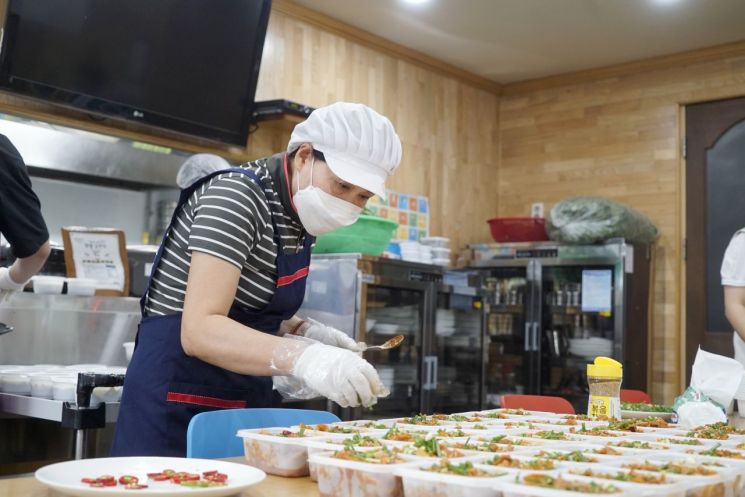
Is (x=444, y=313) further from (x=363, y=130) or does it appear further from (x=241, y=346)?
(x=241, y=346)

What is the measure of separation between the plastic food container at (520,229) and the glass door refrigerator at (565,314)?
119mm

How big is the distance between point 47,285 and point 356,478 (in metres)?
2.65

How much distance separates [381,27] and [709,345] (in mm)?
3289

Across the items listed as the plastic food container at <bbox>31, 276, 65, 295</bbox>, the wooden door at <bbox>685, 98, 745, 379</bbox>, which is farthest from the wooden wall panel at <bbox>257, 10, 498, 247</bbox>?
the plastic food container at <bbox>31, 276, 65, 295</bbox>

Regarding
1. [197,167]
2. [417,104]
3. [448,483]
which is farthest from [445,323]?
[448,483]

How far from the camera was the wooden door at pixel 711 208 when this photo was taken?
20.2 ft

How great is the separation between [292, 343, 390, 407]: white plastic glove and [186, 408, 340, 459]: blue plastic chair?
0.24 metres

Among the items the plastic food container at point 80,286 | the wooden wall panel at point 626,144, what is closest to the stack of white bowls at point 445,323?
the wooden wall panel at point 626,144

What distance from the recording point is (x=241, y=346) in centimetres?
183

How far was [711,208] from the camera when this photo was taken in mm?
6270

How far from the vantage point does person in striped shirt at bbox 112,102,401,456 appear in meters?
1.83

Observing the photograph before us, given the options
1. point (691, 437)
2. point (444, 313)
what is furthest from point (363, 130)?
point (444, 313)

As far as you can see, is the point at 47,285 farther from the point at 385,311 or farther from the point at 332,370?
the point at 332,370

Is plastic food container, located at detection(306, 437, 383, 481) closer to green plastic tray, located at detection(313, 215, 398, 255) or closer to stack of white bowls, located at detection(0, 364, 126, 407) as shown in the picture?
stack of white bowls, located at detection(0, 364, 126, 407)
